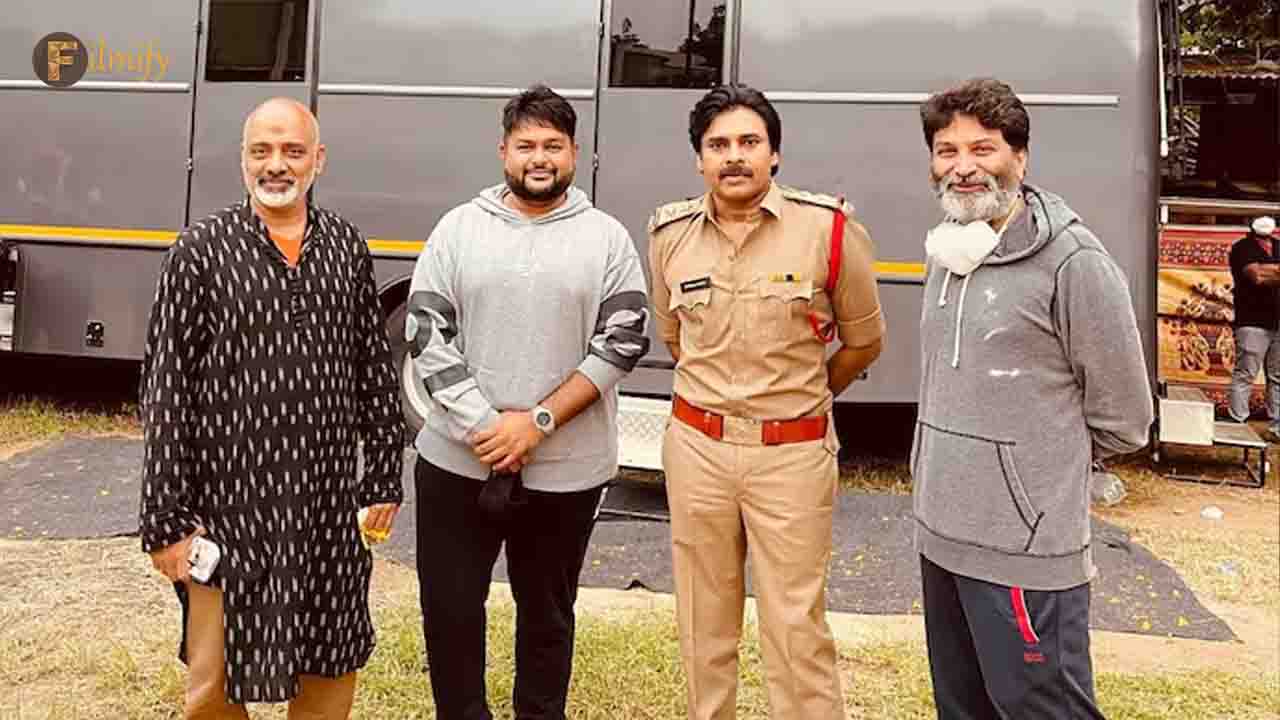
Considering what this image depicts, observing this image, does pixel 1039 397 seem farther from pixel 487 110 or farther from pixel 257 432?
pixel 487 110

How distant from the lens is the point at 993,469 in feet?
6.41

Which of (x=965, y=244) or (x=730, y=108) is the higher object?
(x=730, y=108)

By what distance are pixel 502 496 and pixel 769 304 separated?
0.77 m

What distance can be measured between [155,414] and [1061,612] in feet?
5.77

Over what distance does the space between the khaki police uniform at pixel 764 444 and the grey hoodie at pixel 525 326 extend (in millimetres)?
180

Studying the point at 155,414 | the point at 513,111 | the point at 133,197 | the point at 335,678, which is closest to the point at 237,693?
the point at 335,678

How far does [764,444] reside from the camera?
8.04 ft

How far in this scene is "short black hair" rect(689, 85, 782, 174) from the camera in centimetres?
245

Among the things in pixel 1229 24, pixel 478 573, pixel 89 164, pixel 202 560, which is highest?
pixel 1229 24

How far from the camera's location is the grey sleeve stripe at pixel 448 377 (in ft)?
8.14

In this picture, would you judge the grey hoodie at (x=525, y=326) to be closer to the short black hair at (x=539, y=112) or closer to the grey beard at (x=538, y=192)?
the grey beard at (x=538, y=192)

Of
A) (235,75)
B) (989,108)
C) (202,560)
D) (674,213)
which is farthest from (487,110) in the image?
(989,108)

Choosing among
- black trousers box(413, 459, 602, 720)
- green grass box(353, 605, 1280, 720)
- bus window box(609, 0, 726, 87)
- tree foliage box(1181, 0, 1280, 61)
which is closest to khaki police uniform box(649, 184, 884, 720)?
black trousers box(413, 459, 602, 720)

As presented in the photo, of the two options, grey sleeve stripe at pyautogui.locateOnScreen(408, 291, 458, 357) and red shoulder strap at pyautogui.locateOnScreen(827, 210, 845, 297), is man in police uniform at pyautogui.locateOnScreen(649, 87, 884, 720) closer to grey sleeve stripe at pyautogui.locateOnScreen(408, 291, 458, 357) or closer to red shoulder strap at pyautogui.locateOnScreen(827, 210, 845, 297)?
red shoulder strap at pyautogui.locateOnScreen(827, 210, 845, 297)
